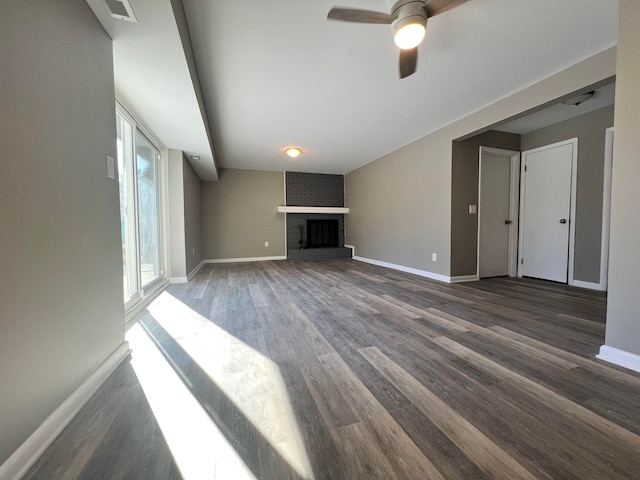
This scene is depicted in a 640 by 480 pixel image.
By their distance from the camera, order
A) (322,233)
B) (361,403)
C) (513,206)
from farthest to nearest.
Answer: (322,233)
(513,206)
(361,403)

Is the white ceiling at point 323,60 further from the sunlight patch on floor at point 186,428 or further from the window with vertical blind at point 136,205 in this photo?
the sunlight patch on floor at point 186,428

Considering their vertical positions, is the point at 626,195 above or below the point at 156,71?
below

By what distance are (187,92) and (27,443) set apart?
2.38m

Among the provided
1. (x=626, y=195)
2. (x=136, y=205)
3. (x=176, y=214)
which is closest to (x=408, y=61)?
(x=626, y=195)

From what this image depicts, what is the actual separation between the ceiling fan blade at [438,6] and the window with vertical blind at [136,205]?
239 centimetres

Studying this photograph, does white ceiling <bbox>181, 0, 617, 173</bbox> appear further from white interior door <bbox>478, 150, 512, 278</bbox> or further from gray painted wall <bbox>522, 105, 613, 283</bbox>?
gray painted wall <bbox>522, 105, 613, 283</bbox>

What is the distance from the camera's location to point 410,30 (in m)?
1.59

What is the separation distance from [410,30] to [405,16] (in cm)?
8

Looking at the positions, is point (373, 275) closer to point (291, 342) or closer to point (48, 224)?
point (291, 342)

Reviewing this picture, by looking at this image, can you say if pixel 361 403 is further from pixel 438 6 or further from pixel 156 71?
pixel 156 71

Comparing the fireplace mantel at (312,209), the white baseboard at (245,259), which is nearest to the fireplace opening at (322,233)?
the fireplace mantel at (312,209)

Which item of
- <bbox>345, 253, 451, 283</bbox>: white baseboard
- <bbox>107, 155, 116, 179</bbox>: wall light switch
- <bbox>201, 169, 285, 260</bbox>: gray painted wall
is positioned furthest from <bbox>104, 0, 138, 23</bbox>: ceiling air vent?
<bbox>201, 169, 285, 260</bbox>: gray painted wall

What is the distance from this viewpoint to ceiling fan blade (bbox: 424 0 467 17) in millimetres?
1489

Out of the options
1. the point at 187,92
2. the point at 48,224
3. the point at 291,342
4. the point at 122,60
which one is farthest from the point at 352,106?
the point at 48,224
